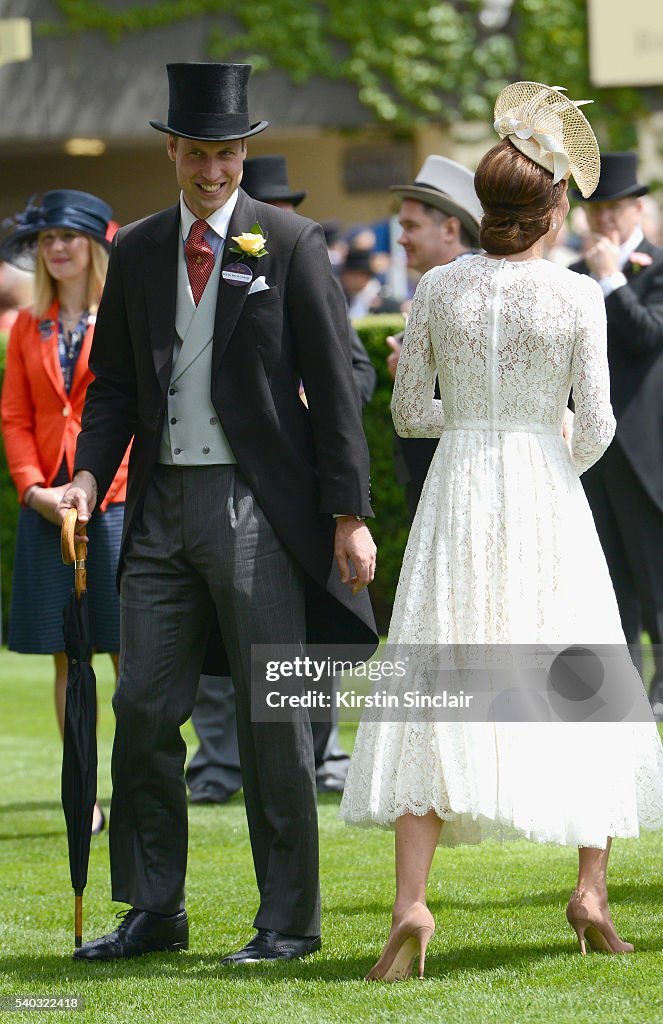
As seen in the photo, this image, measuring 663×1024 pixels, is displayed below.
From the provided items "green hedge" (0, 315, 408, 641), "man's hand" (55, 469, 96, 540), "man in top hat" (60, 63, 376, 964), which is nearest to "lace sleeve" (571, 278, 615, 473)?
"man in top hat" (60, 63, 376, 964)

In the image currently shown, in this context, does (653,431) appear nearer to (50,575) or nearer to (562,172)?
(50,575)

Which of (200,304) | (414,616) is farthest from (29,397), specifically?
(414,616)

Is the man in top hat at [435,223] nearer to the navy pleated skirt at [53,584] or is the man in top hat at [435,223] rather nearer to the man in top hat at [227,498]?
the navy pleated skirt at [53,584]

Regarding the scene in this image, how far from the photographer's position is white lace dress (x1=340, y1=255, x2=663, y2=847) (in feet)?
12.7

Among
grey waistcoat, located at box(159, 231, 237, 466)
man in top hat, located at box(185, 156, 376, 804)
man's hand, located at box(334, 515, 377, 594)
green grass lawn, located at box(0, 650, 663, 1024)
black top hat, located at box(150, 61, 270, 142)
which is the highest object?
Result: black top hat, located at box(150, 61, 270, 142)

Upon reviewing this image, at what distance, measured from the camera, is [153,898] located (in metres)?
4.27

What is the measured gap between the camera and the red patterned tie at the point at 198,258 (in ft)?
13.8

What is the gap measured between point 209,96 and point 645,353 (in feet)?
11.8

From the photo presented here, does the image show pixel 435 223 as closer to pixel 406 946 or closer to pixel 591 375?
pixel 591 375

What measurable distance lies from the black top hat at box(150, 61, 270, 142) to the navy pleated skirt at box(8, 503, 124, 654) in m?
2.19

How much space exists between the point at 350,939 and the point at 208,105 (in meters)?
2.12

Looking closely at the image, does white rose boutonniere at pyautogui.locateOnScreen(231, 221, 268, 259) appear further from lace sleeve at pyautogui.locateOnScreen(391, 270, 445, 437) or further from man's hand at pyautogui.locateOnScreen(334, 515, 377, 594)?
man's hand at pyautogui.locateOnScreen(334, 515, 377, 594)

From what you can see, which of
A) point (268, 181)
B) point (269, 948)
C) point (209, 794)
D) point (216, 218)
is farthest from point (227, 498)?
point (268, 181)

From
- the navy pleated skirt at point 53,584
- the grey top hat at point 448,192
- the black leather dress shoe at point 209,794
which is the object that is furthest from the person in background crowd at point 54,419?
the grey top hat at point 448,192
